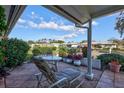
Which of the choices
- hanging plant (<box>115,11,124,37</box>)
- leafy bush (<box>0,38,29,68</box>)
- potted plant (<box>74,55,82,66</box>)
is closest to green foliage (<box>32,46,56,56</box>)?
leafy bush (<box>0,38,29,68</box>)

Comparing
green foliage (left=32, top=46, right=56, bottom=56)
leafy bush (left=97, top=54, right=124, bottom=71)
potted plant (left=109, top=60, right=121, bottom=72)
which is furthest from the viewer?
green foliage (left=32, top=46, right=56, bottom=56)

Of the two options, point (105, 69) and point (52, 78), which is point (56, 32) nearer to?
point (105, 69)

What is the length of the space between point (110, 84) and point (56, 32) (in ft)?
9.48

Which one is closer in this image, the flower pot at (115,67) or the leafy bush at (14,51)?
the leafy bush at (14,51)

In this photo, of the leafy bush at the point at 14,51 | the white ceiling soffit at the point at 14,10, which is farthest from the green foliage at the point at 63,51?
the white ceiling soffit at the point at 14,10

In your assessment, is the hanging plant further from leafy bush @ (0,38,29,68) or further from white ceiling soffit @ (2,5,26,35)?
leafy bush @ (0,38,29,68)

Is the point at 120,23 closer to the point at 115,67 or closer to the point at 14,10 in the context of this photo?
the point at 115,67

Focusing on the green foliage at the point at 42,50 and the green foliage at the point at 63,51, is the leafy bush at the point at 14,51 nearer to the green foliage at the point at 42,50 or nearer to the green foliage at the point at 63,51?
the green foliage at the point at 42,50

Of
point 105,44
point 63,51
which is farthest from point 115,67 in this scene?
point 63,51

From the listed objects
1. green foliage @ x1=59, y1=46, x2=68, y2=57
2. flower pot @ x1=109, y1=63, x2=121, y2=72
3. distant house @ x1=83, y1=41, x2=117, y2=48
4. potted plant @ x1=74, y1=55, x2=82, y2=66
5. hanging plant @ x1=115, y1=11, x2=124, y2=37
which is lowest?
flower pot @ x1=109, y1=63, x2=121, y2=72

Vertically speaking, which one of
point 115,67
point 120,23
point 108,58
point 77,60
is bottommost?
point 115,67

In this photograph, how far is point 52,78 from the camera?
3496 mm

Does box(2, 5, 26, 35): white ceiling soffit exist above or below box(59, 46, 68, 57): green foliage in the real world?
above
